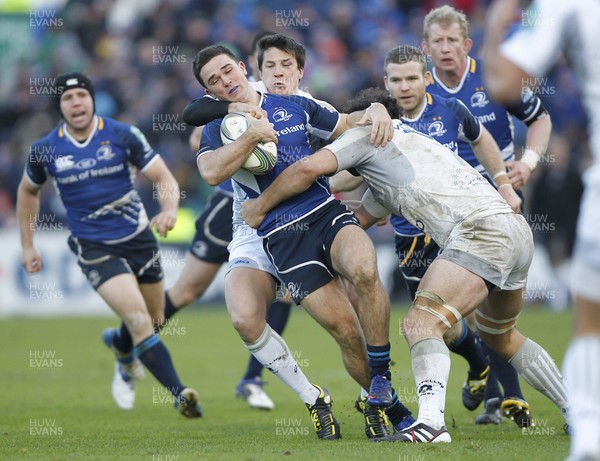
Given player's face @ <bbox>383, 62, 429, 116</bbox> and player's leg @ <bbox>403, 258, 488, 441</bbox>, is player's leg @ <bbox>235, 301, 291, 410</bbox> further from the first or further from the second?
player's leg @ <bbox>403, 258, 488, 441</bbox>

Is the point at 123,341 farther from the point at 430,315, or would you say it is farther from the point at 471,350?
the point at 430,315

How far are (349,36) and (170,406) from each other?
15786mm

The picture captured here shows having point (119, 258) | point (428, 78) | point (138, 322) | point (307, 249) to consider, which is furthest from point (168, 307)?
point (307, 249)

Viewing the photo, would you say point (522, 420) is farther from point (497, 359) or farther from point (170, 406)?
point (170, 406)

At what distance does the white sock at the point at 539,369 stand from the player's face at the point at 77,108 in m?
4.83

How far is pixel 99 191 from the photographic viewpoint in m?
9.81

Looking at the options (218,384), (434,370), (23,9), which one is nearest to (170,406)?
(218,384)

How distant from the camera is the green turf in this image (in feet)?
20.9

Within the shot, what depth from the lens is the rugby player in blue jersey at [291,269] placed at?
22.3 feet

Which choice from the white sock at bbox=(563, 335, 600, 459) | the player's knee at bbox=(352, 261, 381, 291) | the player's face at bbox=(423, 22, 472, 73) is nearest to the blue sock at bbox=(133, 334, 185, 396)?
the player's knee at bbox=(352, 261, 381, 291)

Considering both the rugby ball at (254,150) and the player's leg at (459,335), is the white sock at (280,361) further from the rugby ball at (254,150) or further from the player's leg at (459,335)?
the player's leg at (459,335)

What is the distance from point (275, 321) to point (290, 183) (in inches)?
134

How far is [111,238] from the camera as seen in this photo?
979cm

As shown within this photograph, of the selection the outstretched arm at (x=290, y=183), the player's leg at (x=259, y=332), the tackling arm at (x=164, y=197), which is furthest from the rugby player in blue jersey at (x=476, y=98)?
the tackling arm at (x=164, y=197)
